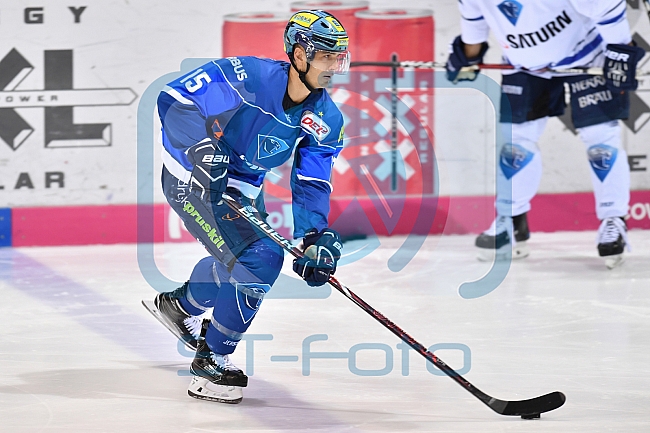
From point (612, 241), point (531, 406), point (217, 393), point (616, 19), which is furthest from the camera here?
point (612, 241)

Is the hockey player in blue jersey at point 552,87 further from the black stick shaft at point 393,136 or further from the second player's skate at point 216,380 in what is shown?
the second player's skate at point 216,380

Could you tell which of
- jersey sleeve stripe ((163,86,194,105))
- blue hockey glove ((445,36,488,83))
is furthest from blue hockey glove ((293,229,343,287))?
blue hockey glove ((445,36,488,83))

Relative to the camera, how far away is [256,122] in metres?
2.50

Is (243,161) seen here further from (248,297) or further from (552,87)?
(552,87)

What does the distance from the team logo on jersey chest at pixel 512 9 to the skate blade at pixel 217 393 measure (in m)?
2.70

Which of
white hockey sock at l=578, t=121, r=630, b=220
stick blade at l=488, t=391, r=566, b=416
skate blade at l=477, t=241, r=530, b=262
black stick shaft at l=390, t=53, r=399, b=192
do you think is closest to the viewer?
stick blade at l=488, t=391, r=566, b=416

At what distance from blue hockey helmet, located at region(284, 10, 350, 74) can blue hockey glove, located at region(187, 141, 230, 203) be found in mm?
346

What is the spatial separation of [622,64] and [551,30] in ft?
1.28

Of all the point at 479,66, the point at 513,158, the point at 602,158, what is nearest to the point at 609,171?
the point at 602,158

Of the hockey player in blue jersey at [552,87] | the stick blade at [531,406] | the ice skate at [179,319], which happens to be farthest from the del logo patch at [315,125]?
the hockey player in blue jersey at [552,87]

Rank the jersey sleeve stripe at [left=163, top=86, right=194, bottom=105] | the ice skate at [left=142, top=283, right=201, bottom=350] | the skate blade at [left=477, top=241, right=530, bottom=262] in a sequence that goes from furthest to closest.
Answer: the skate blade at [left=477, top=241, right=530, bottom=262]
the ice skate at [left=142, top=283, right=201, bottom=350]
the jersey sleeve stripe at [left=163, top=86, right=194, bottom=105]

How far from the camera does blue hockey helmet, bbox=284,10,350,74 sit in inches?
93.0

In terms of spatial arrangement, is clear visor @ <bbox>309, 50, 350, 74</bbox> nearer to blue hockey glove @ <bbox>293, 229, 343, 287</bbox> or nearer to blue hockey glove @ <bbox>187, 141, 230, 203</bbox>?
blue hockey glove @ <bbox>187, 141, 230, 203</bbox>

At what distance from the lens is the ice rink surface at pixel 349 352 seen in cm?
217
